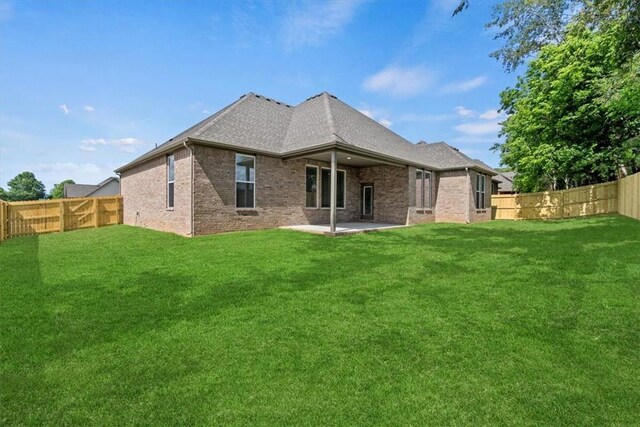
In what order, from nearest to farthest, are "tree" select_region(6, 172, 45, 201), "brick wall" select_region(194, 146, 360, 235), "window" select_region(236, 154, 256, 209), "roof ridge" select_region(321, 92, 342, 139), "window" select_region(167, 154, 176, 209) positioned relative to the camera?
"brick wall" select_region(194, 146, 360, 235) < "window" select_region(236, 154, 256, 209) < "window" select_region(167, 154, 176, 209) < "roof ridge" select_region(321, 92, 342, 139) < "tree" select_region(6, 172, 45, 201)

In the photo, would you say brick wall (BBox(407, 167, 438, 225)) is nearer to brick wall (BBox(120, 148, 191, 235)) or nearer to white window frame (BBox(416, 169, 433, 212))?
white window frame (BBox(416, 169, 433, 212))

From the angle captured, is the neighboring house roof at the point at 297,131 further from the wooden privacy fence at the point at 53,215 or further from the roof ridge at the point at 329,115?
the wooden privacy fence at the point at 53,215

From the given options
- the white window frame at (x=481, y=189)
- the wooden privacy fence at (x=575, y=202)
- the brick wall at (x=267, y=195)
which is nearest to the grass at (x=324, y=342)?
the brick wall at (x=267, y=195)

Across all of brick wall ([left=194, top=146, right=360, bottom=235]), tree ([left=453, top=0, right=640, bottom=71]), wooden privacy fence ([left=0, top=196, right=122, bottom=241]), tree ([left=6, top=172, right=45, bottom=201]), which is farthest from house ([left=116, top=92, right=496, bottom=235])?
A: tree ([left=6, top=172, right=45, bottom=201])

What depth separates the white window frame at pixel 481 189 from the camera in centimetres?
1839

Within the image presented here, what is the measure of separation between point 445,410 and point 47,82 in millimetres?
14821

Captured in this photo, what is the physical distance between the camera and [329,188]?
15.0m

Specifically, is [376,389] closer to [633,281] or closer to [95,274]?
[633,281]

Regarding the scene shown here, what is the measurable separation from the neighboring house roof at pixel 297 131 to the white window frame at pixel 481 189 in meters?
1.70

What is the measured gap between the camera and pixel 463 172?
17.1 metres

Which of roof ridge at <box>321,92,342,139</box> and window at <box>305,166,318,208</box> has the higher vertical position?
roof ridge at <box>321,92,342,139</box>

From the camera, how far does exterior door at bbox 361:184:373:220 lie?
55.4 feet

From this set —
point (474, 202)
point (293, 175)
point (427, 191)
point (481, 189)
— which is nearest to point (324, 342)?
point (293, 175)

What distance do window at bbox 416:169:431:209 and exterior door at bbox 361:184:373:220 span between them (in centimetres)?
260
